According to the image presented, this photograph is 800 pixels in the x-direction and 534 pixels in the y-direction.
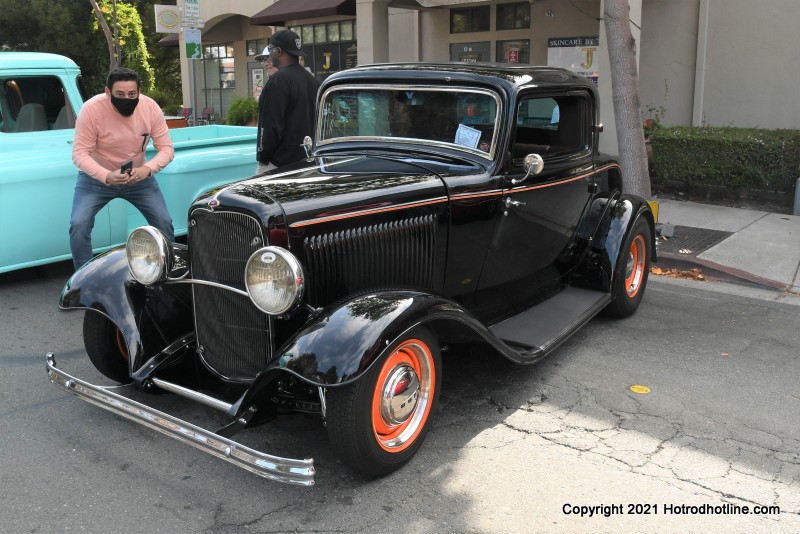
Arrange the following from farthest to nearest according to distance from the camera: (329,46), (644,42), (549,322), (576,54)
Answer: (329,46)
(576,54)
(644,42)
(549,322)

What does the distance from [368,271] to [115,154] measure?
2.90 m

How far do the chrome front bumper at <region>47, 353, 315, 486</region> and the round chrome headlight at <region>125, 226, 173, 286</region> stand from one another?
0.58 meters

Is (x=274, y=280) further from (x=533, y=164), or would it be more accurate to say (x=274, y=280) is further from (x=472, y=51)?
(x=472, y=51)

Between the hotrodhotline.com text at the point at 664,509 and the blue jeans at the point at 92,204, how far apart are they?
3.69 meters

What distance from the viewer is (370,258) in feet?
11.4

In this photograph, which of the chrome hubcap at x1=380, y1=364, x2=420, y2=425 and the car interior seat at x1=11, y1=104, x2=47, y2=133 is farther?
the car interior seat at x1=11, y1=104, x2=47, y2=133

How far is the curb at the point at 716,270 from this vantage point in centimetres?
634

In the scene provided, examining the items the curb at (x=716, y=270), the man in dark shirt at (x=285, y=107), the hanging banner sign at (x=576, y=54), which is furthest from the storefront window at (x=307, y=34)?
the curb at (x=716, y=270)

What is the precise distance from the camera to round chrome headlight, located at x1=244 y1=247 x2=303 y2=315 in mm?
2973

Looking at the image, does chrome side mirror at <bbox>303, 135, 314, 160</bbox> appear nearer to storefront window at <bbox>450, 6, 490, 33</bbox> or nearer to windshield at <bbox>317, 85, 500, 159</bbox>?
windshield at <bbox>317, 85, 500, 159</bbox>

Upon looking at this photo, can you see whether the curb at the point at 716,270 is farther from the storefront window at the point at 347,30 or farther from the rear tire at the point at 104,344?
the storefront window at the point at 347,30

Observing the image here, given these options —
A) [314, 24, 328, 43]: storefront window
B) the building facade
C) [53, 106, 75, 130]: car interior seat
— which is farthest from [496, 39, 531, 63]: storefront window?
[53, 106, 75, 130]: car interior seat

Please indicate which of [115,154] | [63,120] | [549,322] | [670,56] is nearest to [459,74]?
[549,322]

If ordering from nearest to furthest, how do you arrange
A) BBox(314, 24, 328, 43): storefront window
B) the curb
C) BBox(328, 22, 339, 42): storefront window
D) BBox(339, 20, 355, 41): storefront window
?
the curb, BBox(339, 20, 355, 41): storefront window, BBox(328, 22, 339, 42): storefront window, BBox(314, 24, 328, 43): storefront window
